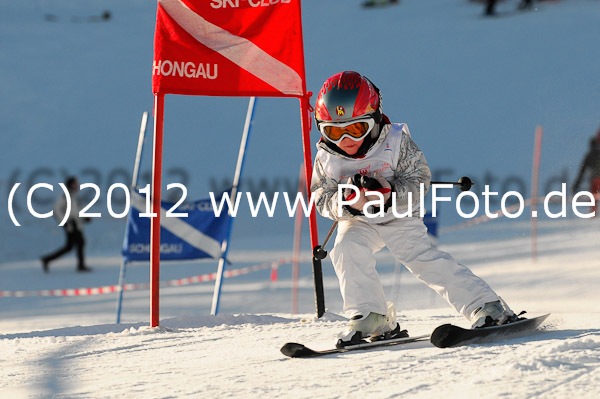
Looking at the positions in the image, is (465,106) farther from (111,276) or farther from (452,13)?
(111,276)

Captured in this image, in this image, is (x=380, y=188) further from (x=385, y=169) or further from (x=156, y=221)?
(x=156, y=221)

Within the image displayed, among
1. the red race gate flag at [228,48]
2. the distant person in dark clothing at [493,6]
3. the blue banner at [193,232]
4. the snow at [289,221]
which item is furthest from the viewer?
the distant person in dark clothing at [493,6]

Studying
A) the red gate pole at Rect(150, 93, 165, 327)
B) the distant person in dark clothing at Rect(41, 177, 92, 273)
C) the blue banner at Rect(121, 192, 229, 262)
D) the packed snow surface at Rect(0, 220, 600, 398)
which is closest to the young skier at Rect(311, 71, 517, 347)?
the packed snow surface at Rect(0, 220, 600, 398)

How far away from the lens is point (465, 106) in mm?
23609

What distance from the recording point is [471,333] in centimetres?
339

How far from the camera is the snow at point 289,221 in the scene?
3.08m

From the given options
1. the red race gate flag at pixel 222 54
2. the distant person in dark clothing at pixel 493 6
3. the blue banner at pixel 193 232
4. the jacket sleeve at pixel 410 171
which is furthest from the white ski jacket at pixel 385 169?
the distant person in dark clothing at pixel 493 6

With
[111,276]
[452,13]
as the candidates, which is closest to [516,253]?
[111,276]

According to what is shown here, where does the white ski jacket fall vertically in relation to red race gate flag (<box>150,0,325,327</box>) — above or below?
below

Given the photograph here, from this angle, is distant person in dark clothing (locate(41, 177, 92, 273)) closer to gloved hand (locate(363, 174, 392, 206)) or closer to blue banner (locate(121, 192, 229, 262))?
blue banner (locate(121, 192, 229, 262))

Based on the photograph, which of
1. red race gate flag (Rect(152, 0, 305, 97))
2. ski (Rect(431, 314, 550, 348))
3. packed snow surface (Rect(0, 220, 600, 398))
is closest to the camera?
packed snow surface (Rect(0, 220, 600, 398))

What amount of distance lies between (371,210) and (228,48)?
1655mm

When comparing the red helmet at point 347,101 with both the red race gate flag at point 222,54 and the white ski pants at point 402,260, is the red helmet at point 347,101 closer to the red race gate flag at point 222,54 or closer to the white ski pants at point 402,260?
the white ski pants at point 402,260

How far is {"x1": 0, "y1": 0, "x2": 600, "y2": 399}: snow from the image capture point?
3.08 meters
